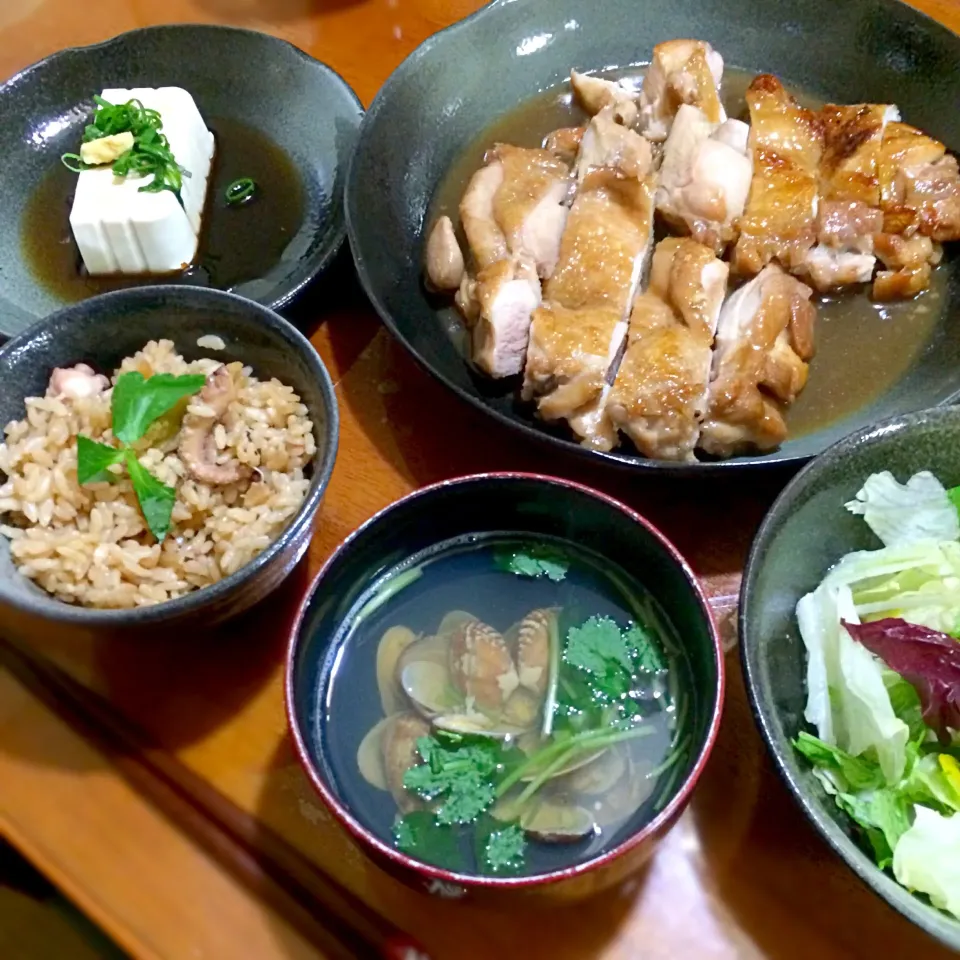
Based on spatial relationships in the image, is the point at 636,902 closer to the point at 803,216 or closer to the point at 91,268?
the point at 803,216

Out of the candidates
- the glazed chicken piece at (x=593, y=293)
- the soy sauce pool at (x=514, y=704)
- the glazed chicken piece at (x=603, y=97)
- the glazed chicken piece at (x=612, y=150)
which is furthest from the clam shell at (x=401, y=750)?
the glazed chicken piece at (x=603, y=97)

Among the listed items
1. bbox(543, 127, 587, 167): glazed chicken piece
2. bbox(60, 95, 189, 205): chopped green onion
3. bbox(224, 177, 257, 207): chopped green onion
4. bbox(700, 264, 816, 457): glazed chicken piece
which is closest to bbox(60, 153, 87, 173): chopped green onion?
bbox(60, 95, 189, 205): chopped green onion

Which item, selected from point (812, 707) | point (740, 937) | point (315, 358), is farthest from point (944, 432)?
point (315, 358)

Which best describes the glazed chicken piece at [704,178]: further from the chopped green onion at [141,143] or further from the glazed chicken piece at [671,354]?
the chopped green onion at [141,143]

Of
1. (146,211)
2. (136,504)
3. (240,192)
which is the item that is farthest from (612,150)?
(136,504)

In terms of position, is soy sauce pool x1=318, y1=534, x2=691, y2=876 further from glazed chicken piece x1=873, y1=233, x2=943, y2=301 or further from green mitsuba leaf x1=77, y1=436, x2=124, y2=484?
glazed chicken piece x1=873, y1=233, x2=943, y2=301

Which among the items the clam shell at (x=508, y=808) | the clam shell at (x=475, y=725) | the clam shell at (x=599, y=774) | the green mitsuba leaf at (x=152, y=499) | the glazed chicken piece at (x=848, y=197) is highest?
the green mitsuba leaf at (x=152, y=499)

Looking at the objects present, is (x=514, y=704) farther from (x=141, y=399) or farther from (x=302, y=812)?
(x=141, y=399)
